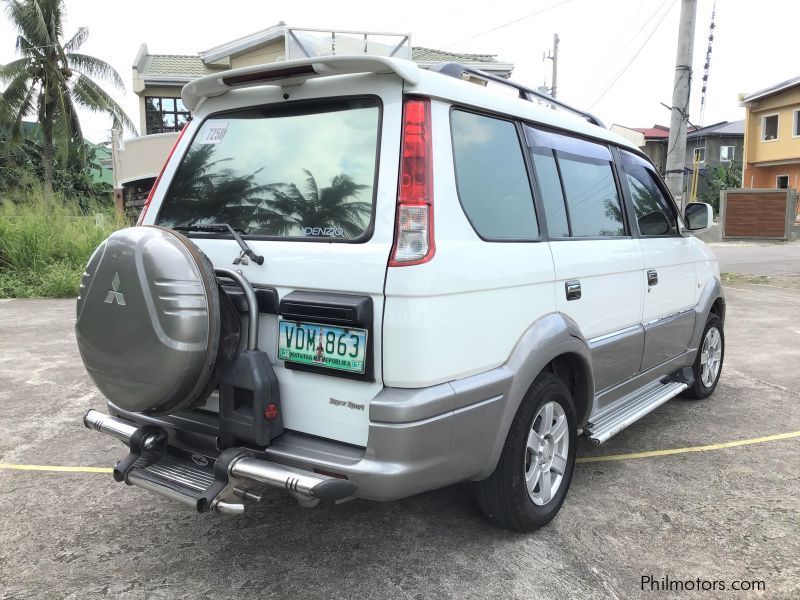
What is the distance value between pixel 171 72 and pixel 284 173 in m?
24.2

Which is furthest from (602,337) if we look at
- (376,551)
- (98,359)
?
(98,359)

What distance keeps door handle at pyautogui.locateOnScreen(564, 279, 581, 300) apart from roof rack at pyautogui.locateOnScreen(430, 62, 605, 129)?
3.43ft

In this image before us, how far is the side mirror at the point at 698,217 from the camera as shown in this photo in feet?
15.5

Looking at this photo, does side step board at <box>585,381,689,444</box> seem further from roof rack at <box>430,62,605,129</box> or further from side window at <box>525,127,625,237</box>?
roof rack at <box>430,62,605,129</box>

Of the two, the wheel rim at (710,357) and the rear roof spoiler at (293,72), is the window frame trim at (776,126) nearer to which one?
the wheel rim at (710,357)

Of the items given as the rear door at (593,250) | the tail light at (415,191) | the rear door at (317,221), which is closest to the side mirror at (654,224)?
the rear door at (593,250)

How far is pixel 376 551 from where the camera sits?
290 centimetres

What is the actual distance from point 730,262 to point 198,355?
711 inches

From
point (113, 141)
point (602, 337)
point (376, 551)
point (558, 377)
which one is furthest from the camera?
point (113, 141)

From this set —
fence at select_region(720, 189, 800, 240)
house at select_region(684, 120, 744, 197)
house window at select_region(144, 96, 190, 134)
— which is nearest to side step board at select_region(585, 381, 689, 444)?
house window at select_region(144, 96, 190, 134)

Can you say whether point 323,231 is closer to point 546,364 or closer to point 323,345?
point 323,345

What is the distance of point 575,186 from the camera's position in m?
3.52

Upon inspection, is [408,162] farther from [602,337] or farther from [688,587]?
[688,587]

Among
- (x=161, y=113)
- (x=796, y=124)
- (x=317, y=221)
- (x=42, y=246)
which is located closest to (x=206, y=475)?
(x=317, y=221)
